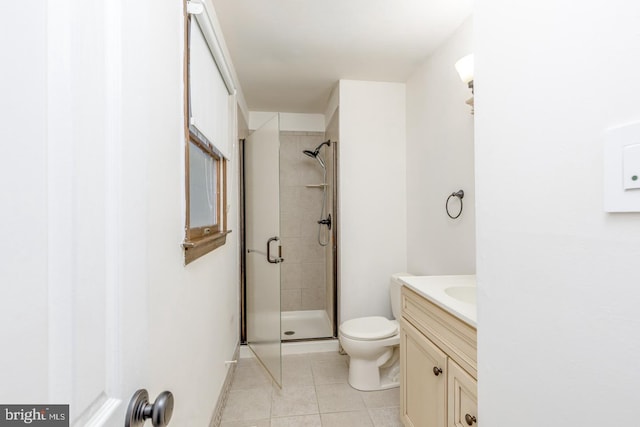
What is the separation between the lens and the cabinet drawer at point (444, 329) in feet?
3.57

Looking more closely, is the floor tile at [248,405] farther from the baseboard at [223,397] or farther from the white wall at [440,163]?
the white wall at [440,163]

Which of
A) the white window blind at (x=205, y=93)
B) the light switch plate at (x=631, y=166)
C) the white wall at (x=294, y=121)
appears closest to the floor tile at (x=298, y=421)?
the white window blind at (x=205, y=93)

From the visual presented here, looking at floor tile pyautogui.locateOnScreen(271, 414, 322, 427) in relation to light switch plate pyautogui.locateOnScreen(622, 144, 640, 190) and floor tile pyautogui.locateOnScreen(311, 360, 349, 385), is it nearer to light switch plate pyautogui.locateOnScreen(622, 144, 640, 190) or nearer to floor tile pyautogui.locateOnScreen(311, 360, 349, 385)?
floor tile pyautogui.locateOnScreen(311, 360, 349, 385)

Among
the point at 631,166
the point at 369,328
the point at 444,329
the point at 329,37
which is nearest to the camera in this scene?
the point at 631,166

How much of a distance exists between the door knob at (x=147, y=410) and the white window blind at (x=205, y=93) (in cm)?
100

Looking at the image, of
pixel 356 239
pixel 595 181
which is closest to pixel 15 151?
pixel 595 181

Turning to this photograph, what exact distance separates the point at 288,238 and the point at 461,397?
273cm

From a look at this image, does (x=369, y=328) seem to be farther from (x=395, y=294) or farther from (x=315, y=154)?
(x=315, y=154)

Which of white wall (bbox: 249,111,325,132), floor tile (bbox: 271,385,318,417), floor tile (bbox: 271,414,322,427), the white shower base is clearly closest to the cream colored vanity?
floor tile (bbox: 271,414,322,427)

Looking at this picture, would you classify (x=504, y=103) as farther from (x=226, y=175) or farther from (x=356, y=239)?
(x=356, y=239)

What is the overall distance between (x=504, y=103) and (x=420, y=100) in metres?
1.82

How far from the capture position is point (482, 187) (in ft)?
2.79

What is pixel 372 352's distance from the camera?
215 centimetres

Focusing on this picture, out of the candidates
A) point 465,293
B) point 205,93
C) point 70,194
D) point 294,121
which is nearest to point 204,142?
point 205,93
